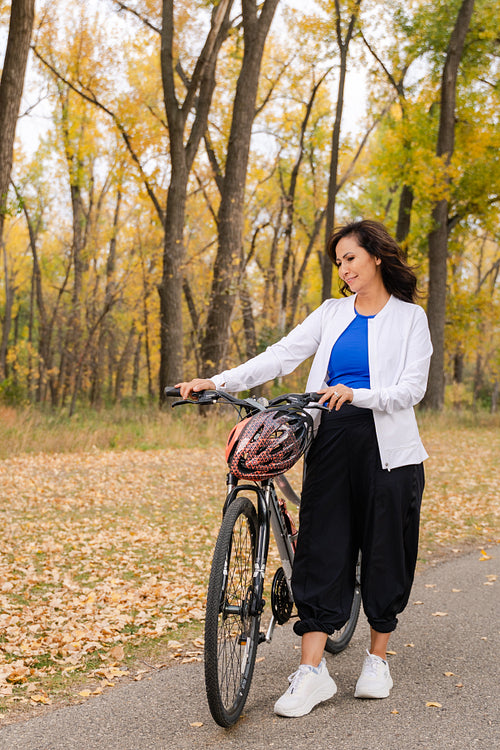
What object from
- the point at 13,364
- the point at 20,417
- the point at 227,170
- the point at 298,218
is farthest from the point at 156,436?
the point at 13,364

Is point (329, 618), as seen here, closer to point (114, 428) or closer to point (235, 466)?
point (235, 466)

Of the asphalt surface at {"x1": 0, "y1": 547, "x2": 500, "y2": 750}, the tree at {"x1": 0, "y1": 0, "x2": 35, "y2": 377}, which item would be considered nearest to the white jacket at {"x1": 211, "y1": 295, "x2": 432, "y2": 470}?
the asphalt surface at {"x1": 0, "y1": 547, "x2": 500, "y2": 750}

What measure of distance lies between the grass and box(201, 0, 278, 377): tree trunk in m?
1.79

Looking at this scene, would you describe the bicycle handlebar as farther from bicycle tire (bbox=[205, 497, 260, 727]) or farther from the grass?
the grass

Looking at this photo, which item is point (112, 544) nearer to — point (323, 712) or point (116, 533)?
point (116, 533)

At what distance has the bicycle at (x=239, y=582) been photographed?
2977 mm

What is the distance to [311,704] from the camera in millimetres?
3352

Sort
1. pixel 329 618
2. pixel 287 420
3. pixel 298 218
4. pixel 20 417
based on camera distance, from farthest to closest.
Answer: pixel 298 218 → pixel 20 417 → pixel 329 618 → pixel 287 420

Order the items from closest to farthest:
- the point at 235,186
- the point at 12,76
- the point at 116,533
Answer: the point at 116,533
the point at 12,76
the point at 235,186

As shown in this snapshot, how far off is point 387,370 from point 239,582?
1.13 meters

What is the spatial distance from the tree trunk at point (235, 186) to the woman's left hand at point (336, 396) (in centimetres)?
1291

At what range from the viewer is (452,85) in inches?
794

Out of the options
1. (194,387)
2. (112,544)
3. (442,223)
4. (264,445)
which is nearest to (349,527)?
(264,445)

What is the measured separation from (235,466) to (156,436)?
11.0 metres
